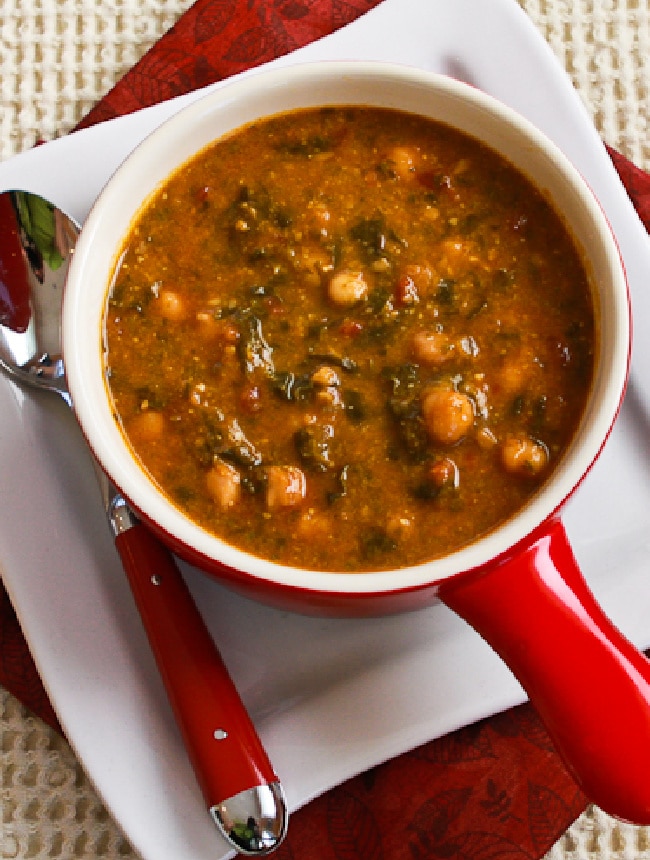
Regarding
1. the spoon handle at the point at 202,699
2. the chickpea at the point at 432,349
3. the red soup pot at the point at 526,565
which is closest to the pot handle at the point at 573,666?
the red soup pot at the point at 526,565

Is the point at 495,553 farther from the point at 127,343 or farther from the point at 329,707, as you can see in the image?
the point at 127,343

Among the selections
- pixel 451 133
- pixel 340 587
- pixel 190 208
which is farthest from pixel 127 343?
pixel 451 133

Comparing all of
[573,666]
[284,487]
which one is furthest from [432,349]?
[573,666]

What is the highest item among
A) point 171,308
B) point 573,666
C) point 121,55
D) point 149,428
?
point 121,55

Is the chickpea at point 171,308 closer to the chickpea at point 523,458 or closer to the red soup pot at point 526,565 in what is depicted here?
the red soup pot at point 526,565

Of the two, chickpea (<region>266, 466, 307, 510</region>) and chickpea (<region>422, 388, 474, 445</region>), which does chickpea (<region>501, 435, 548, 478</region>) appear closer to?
chickpea (<region>422, 388, 474, 445</region>)

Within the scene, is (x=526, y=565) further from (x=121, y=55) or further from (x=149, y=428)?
(x=121, y=55)
